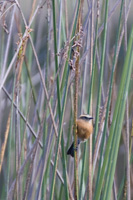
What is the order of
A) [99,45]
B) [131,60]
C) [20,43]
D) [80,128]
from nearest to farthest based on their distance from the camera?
[131,60] < [20,43] < [80,128] < [99,45]

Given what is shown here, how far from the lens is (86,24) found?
5.20ft

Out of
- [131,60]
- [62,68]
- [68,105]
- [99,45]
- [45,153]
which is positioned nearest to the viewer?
[131,60]

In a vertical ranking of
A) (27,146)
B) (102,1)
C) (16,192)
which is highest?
(102,1)

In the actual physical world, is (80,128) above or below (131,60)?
below

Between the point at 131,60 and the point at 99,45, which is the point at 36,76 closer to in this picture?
the point at 99,45

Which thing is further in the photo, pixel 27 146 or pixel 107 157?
pixel 27 146

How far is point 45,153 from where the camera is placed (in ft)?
4.63

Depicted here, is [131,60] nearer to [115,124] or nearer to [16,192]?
[115,124]

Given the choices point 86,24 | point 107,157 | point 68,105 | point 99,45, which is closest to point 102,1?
point 99,45

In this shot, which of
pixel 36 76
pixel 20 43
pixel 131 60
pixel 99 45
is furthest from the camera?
pixel 36 76

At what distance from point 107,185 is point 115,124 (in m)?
0.19

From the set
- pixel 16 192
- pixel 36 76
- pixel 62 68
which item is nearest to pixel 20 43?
pixel 62 68

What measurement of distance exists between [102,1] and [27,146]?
2.80ft

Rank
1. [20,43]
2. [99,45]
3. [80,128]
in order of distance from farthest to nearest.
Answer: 1. [99,45]
2. [80,128]
3. [20,43]
